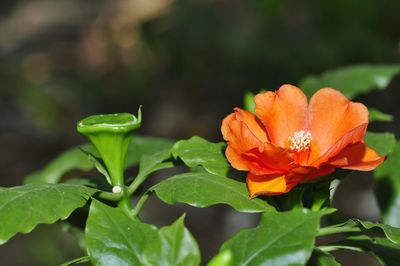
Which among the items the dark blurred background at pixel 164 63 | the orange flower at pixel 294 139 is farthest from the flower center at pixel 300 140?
the dark blurred background at pixel 164 63

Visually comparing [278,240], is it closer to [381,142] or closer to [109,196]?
[109,196]

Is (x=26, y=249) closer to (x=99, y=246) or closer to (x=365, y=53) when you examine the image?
(x=365, y=53)

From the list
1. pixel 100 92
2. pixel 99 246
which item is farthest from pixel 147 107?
pixel 99 246

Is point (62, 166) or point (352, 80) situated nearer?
point (62, 166)

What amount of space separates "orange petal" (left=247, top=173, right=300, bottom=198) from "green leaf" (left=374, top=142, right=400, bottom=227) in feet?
1.48

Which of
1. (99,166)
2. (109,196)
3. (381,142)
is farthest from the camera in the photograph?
(381,142)

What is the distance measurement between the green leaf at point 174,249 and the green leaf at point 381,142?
0.53 metres

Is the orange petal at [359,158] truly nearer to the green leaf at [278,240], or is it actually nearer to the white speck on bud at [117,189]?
the green leaf at [278,240]

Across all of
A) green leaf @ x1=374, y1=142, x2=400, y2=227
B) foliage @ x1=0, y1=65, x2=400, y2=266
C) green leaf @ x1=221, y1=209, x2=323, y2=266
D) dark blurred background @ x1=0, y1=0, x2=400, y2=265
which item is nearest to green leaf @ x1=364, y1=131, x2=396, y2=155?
foliage @ x1=0, y1=65, x2=400, y2=266

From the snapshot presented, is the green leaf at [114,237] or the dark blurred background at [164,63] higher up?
the green leaf at [114,237]

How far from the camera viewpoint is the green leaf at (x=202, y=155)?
121 centimetres

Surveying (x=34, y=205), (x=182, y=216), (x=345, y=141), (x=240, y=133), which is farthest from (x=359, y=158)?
(x=34, y=205)

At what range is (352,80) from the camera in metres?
1.80

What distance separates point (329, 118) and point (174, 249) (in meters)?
0.41
